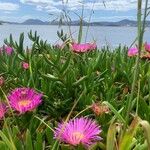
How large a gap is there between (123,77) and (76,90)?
0.30 m

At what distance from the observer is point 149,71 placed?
1531 mm

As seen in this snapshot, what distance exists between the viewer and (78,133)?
83 centimetres

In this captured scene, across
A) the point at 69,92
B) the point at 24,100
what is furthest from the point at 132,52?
the point at 24,100

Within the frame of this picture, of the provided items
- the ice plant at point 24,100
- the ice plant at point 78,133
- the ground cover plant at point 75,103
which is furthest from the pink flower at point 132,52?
the ice plant at point 78,133

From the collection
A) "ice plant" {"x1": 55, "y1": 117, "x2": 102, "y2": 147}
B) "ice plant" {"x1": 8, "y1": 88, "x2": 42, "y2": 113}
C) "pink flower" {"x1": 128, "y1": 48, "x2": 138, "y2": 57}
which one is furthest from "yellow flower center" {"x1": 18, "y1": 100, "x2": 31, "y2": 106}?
"pink flower" {"x1": 128, "y1": 48, "x2": 138, "y2": 57}

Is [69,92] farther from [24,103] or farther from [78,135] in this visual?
[78,135]

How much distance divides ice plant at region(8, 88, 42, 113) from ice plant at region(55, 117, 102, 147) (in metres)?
0.15

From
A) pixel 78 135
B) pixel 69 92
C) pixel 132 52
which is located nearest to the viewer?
pixel 78 135

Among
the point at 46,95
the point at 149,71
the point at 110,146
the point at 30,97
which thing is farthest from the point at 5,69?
the point at 110,146

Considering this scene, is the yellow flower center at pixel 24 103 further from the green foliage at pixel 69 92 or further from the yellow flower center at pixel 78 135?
the yellow flower center at pixel 78 135

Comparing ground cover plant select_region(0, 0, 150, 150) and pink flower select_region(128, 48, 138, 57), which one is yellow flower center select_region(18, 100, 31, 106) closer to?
ground cover plant select_region(0, 0, 150, 150)

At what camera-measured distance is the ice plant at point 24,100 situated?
997 millimetres

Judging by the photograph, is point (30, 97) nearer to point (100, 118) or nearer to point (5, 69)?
point (100, 118)

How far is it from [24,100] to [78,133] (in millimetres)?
222
